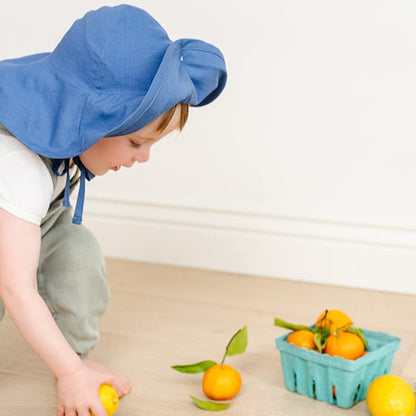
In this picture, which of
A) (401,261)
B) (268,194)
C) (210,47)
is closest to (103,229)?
(268,194)

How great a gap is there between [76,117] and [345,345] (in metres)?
0.55

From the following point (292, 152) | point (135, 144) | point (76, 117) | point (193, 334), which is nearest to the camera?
point (76, 117)

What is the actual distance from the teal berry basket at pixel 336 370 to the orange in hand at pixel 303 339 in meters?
0.02

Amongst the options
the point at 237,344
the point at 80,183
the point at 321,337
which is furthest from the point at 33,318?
the point at 321,337

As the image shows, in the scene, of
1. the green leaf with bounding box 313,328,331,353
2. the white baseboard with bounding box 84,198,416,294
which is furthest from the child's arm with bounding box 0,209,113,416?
the white baseboard with bounding box 84,198,416,294

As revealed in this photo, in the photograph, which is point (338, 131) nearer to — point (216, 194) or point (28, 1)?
point (216, 194)

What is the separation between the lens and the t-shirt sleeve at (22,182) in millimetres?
1121

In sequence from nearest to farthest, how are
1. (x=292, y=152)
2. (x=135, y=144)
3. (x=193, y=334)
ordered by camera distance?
(x=135, y=144) → (x=193, y=334) → (x=292, y=152)

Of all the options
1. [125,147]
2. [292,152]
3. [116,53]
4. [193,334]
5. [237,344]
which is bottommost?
[193,334]

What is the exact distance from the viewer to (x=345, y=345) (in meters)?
1.20

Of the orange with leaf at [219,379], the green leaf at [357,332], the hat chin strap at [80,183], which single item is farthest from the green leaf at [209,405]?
the hat chin strap at [80,183]

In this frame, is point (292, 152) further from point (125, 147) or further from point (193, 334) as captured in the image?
point (125, 147)

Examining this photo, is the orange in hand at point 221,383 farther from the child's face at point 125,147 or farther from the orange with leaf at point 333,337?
the child's face at point 125,147

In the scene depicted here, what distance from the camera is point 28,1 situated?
2.05 metres
